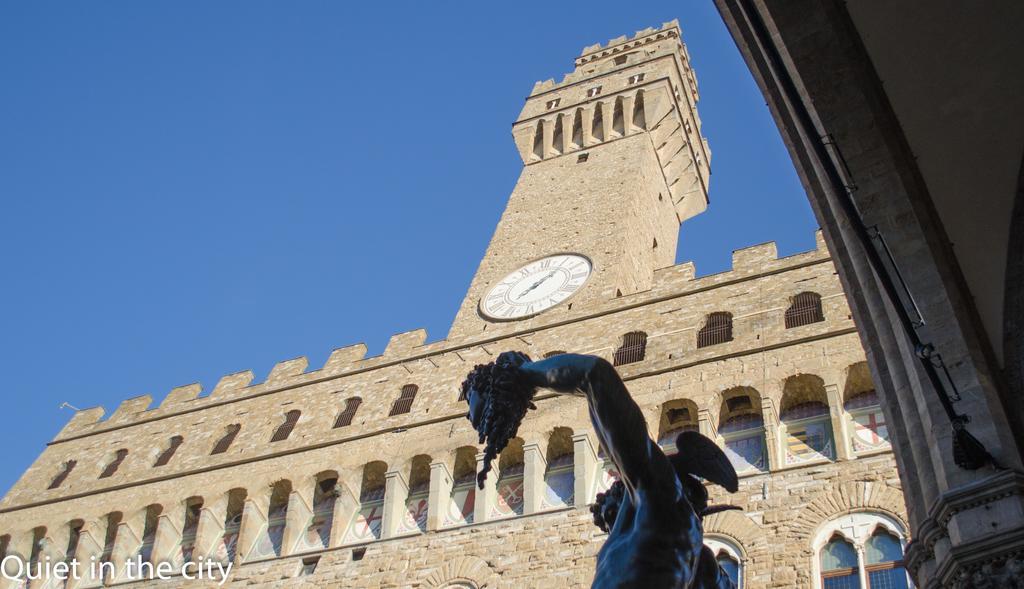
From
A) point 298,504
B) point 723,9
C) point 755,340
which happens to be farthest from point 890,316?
A: point 298,504

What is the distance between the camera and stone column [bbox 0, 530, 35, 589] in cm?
2015

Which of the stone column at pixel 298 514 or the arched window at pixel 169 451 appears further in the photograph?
the arched window at pixel 169 451

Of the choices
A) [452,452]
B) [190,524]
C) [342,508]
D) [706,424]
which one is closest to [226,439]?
[190,524]

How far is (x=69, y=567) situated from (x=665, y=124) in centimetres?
1613

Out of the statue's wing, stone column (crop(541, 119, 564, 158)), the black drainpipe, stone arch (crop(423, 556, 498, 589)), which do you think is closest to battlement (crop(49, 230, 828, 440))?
stone arch (crop(423, 556, 498, 589))

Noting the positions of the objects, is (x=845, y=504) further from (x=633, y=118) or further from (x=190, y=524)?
(x=633, y=118)

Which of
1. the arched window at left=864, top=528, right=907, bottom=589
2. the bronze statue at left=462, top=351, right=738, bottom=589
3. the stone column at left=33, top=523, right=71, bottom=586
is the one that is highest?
the stone column at left=33, top=523, right=71, bottom=586

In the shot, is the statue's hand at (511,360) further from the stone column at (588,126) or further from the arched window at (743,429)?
the stone column at (588,126)

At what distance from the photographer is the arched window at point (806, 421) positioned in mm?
14891

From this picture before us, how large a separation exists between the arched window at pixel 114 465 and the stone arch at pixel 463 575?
28.6 feet

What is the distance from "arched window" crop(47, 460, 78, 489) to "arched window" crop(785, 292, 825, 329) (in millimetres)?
13699

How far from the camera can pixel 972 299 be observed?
612 centimetres

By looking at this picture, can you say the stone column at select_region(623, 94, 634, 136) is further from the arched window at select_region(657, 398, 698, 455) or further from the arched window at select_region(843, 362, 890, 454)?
the arched window at select_region(843, 362, 890, 454)

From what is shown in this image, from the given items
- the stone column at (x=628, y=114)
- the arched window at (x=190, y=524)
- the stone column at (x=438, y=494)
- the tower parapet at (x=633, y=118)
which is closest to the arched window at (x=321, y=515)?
the stone column at (x=438, y=494)
